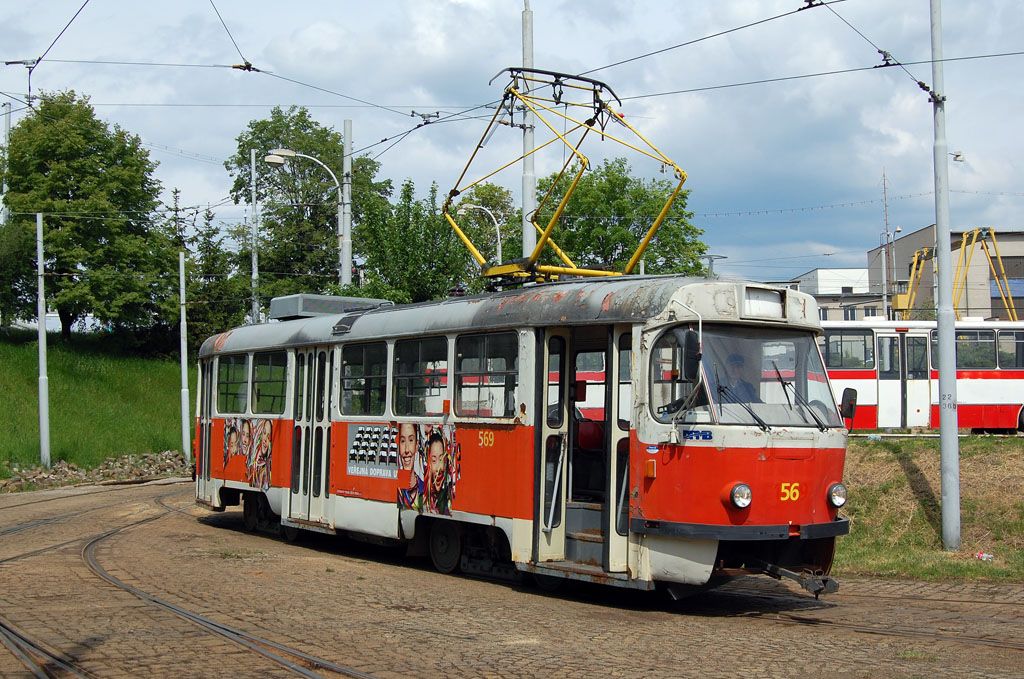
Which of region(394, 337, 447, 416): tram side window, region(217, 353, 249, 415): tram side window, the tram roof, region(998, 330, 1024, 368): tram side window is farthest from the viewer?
region(998, 330, 1024, 368): tram side window

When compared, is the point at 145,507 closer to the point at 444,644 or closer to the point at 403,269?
the point at 403,269

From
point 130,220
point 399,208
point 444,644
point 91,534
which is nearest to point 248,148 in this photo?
point 130,220

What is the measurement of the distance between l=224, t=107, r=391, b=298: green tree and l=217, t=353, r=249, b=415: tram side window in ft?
121

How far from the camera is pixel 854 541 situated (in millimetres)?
14492

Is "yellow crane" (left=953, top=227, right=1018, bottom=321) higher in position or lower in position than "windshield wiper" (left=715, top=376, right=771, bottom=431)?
higher

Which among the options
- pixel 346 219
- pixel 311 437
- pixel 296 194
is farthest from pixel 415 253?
pixel 296 194

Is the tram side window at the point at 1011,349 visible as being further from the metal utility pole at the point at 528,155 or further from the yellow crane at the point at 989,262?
the metal utility pole at the point at 528,155

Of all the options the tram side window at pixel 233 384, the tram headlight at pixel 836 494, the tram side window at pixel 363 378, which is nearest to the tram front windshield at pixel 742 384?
the tram headlight at pixel 836 494

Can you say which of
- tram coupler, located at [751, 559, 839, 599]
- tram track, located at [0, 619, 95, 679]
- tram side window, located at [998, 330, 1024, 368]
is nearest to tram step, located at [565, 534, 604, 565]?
tram coupler, located at [751, 559, 839, 599]

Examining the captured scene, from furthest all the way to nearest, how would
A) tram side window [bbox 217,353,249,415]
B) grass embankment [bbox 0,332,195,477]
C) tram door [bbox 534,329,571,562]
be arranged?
grass embankment [bbox 0,332,195,477]
tram side window [bbox 217,353,249,415]
tram door [bbox 534,329,571,562]

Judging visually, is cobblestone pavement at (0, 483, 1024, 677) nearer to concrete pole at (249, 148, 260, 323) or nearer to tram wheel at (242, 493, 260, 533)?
tram wheel at (242, 493, 260, 533)

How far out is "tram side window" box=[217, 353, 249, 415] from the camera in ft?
56.6

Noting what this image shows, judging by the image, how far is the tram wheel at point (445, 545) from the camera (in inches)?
495

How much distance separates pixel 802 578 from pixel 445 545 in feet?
14.5
